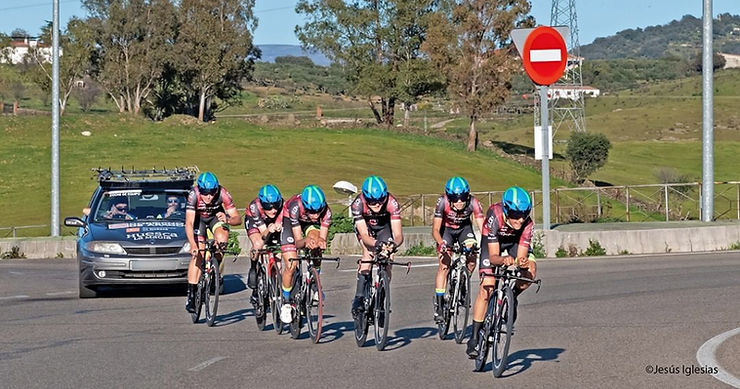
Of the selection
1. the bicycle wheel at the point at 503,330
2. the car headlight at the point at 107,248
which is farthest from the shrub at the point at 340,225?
the bicycle wheel at the point at 503,330

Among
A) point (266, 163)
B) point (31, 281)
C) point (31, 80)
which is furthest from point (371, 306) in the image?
point (31, 80)

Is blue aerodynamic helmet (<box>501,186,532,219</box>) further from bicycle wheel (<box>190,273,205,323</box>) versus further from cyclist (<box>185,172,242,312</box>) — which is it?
bicycle wheel (<box>190,273,205,323</box>)

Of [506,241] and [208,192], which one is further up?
[208,192]

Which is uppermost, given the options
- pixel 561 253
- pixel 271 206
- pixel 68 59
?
pixel 68 59

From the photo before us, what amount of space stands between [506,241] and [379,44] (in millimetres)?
77369

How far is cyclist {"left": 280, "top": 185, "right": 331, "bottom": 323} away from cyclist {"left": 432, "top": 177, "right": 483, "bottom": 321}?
3.75ft

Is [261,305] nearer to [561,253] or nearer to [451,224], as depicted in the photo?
[451,224]

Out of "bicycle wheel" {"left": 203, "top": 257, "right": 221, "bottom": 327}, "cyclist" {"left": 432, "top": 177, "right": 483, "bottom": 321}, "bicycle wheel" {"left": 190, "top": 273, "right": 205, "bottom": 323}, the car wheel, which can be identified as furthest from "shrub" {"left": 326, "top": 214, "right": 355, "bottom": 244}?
"cyclist" {"left": 432, "top": 177, "right": 483, "bottom": 321}

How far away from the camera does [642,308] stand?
14531 mm

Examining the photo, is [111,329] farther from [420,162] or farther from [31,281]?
[420,162]

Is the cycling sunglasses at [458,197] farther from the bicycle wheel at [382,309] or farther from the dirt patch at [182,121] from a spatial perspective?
the dirt patch at [182,121]

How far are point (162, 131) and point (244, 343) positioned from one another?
210 feet

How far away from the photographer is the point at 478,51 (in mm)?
76688

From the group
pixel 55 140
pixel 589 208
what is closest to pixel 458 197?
pixel 55 140
